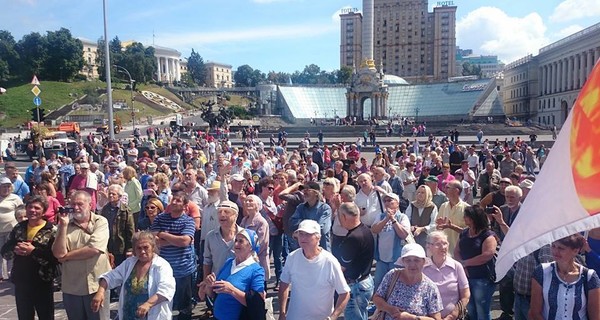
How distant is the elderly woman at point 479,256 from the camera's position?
4.64 metres

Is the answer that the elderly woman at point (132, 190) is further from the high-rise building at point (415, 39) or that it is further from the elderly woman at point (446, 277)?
the high-rise building at point (415, 39)

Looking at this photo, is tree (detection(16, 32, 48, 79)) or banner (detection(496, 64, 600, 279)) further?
tree (detection(16, 32, 48, 79))

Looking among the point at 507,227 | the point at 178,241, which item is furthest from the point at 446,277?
the point at 178,241

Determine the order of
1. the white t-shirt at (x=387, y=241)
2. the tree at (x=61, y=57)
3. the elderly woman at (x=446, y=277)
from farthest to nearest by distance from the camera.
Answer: the tree at (x=61, y=57)
the white t-shirt at (x=387, y=241)
the elderly woman at (x=446, y=277)

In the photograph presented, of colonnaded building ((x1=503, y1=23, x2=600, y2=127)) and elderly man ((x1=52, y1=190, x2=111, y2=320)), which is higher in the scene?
colonnaded building ((x1=503, y1=23, x2=600, y2=127))

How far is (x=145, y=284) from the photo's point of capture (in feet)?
12.8

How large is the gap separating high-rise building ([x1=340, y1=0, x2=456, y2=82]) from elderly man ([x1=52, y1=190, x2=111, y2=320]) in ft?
398

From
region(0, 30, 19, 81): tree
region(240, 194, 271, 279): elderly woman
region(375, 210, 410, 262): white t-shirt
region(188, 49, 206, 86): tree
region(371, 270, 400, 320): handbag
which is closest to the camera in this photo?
region(371, 270, 400, 320): handbag

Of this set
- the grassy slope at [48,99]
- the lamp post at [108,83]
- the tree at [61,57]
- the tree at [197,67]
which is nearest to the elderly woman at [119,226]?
the lamp post at [108,83]

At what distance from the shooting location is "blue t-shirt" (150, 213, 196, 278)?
5055 millimetres

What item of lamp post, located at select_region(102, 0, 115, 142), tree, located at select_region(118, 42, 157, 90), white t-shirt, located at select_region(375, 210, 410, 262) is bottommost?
white t-shirt, located at select_region(375, 210, 410, 262)

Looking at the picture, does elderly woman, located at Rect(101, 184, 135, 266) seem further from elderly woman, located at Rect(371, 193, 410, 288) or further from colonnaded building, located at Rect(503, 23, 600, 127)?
colonnaded building, located at Rect(503, 23, 600, 127)

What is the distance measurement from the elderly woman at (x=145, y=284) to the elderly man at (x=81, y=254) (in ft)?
1.90

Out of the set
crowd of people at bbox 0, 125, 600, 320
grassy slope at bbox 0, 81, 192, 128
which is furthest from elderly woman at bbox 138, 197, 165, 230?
grassy slope at bbox 0, 81, 192, 128
